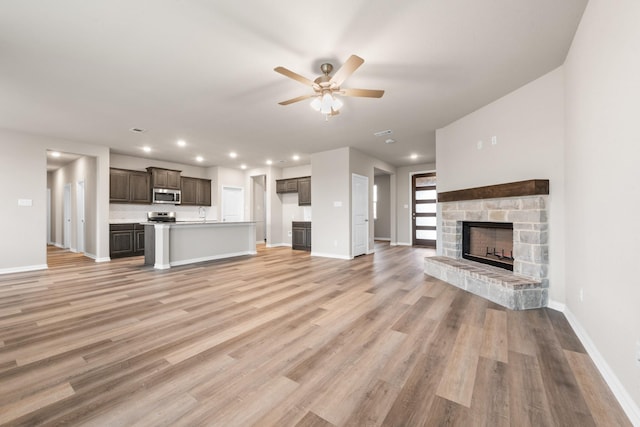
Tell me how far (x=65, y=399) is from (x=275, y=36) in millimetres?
3050

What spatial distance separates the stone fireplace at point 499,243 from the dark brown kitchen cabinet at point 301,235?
13.5ft

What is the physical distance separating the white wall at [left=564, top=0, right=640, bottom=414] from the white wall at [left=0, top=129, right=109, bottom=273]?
27.1 ft

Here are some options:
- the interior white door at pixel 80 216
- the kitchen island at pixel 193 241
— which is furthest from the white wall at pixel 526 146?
the interior white door at pixel 80 216

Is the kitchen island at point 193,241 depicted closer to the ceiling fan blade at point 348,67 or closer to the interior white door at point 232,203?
the interior white door at point 232,203

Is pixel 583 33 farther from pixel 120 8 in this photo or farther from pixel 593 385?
pixel 120 8

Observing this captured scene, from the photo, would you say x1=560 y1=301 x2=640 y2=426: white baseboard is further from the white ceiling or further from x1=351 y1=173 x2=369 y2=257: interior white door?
x1=351 y1=173 x2=369 y2=257: interior white door

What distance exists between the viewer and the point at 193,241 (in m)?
5.94

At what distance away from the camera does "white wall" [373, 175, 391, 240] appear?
33.7 ft

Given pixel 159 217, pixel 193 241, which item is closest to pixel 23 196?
pixel 159 217

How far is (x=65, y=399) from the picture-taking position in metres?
1.55

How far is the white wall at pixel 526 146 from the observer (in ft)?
9.78

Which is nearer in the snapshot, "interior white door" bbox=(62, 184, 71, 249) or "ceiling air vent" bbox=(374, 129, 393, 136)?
"ceiling air vent" bbox=(374, 129, 393, 136)

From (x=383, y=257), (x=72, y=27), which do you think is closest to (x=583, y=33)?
(x=72, y=27)

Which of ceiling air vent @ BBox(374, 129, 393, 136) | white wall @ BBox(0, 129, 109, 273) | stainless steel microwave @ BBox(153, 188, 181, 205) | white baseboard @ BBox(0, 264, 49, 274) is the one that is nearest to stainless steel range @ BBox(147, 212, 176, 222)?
stainless steel microwave @ BBox(153, 188, 181, 205)
